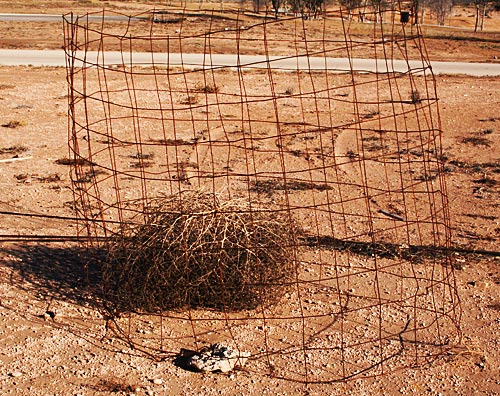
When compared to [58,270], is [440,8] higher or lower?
higher

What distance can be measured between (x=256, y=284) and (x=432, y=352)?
1.35 metres

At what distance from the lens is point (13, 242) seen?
24.0ft

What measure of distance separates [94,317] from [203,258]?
0.97 m

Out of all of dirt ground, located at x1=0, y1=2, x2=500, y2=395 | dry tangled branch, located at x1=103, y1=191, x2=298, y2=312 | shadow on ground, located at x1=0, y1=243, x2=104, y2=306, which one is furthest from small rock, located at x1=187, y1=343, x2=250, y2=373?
shadow on ground, located at x1=0, y1=243, x2=104, y2=306

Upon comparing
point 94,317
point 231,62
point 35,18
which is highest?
point 35,18

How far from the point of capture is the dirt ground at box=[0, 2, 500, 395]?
5.23 m

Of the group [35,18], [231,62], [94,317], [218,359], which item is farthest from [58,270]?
[35,18]

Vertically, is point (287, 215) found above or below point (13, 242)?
above

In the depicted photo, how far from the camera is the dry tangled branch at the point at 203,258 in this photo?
582 cm

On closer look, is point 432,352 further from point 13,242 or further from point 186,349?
→ point 13,242

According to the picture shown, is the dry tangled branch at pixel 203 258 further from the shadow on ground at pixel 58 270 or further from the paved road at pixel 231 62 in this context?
the paved road at pixel 231 62

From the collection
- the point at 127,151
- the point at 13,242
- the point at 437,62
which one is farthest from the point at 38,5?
the point at 13,242

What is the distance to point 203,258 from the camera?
19.1ft

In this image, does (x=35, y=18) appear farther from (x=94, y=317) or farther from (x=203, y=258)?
(x=203, y=258)
